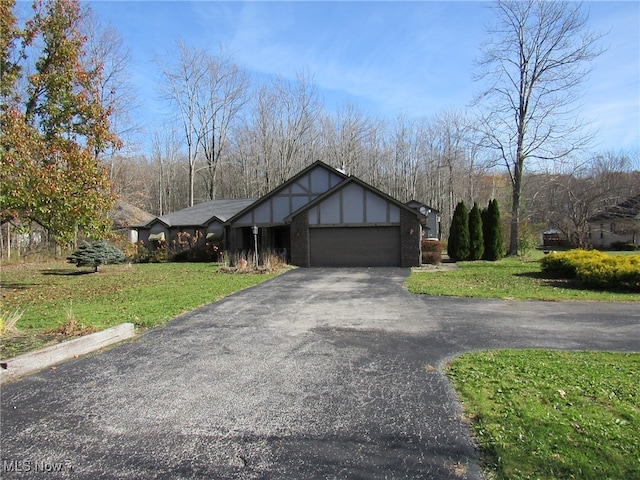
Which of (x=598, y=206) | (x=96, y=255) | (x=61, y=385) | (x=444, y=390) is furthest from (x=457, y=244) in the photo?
(x=61, y=385)

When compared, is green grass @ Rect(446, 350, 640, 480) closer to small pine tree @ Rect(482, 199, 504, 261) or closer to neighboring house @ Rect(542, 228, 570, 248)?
small pine tree @ Rect(482, 199, 504, 261)

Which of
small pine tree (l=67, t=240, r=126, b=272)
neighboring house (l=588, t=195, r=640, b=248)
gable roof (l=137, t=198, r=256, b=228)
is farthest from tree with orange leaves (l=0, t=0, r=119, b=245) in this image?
neighboring house (l=588, t=195, r=640, b=248)

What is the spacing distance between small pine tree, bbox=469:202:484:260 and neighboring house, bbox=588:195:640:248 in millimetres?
19100

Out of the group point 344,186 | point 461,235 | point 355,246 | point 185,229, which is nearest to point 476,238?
point 461,235

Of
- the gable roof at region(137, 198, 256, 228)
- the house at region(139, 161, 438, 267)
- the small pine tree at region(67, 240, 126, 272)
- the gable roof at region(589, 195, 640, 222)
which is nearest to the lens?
the small pine tree at region(67, 240, 126, 272)

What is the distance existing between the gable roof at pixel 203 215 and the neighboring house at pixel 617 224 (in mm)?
32686

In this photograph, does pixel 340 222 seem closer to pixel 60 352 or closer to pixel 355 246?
pixel 355 246

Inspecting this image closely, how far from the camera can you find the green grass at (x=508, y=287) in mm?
11516

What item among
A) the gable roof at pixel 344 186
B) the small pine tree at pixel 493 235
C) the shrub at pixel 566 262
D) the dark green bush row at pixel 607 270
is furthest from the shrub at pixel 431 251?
the dark green bush row at pixel 607 270

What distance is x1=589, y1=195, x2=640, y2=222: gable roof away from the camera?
3832 centimetres

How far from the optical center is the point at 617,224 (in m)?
41.5

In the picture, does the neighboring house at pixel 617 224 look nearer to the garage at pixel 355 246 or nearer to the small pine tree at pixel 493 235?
the small pine tree at pixel 493 235

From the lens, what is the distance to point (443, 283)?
14539 millimetres

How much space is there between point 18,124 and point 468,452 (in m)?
13.4
